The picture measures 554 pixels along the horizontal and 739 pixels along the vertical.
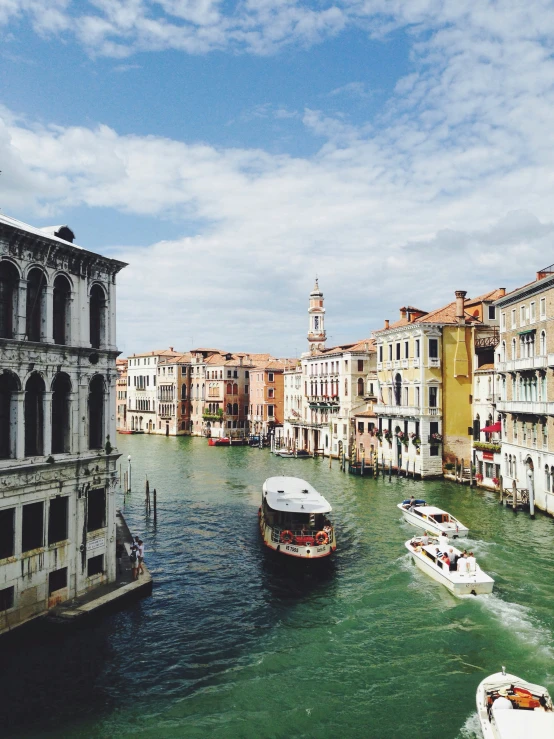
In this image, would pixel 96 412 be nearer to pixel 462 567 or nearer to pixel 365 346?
pixel 462 567

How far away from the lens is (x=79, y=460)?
698 inches

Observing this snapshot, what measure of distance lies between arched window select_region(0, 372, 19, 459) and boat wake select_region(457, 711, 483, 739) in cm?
1163

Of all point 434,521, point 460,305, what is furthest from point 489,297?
point 434,521

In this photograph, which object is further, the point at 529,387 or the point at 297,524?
the point at 529,387

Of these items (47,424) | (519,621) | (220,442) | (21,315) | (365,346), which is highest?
(365,346)

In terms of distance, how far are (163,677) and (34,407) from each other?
7.34 meters

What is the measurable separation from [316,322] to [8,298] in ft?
205

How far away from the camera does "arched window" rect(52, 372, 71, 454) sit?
17.5 m

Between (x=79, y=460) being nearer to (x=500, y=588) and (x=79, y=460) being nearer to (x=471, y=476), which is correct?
(x=500, y=588)

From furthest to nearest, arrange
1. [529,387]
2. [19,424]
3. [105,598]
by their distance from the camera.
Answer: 1. [529,387]
2. [105,598]
3. [19,424]

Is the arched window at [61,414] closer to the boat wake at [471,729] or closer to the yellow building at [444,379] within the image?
the boat wake at [471,729]

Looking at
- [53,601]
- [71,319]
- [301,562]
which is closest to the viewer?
[53,601]

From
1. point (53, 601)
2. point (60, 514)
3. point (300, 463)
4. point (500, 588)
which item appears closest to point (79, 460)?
point (60, 514)

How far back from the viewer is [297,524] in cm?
2562
